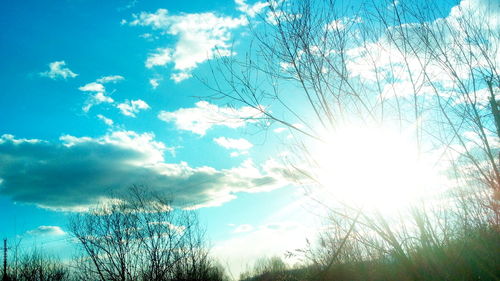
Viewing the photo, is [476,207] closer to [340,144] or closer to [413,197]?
[413,197]

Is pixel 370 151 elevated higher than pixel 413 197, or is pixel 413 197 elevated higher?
pixel 370 151

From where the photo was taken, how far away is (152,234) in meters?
15.5

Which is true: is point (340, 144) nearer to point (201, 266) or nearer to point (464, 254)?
point (464, 254)

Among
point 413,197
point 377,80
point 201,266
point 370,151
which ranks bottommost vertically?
point 201,266

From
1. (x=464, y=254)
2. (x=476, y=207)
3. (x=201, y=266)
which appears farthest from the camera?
(x=201, y=266)

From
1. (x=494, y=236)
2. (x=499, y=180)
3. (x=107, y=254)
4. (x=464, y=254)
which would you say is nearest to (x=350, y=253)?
(x=494, y=236)

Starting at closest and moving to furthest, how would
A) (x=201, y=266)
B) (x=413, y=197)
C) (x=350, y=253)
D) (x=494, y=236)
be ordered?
(x=413, y=197) → (x=494, y=236) → (x=350, y=253) → (x=201, y=266)

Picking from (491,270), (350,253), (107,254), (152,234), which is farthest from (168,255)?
(491,270)

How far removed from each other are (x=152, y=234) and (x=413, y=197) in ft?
46.0

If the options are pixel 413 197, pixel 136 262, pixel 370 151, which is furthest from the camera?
pixel 136 262

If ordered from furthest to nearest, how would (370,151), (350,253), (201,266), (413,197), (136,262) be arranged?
(201,266), (136,262), (350,253), (370,151), (413,197)

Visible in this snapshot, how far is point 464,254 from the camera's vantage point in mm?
5082

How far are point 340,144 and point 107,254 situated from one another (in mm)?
15067

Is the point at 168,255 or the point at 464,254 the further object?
the point at 168,255
